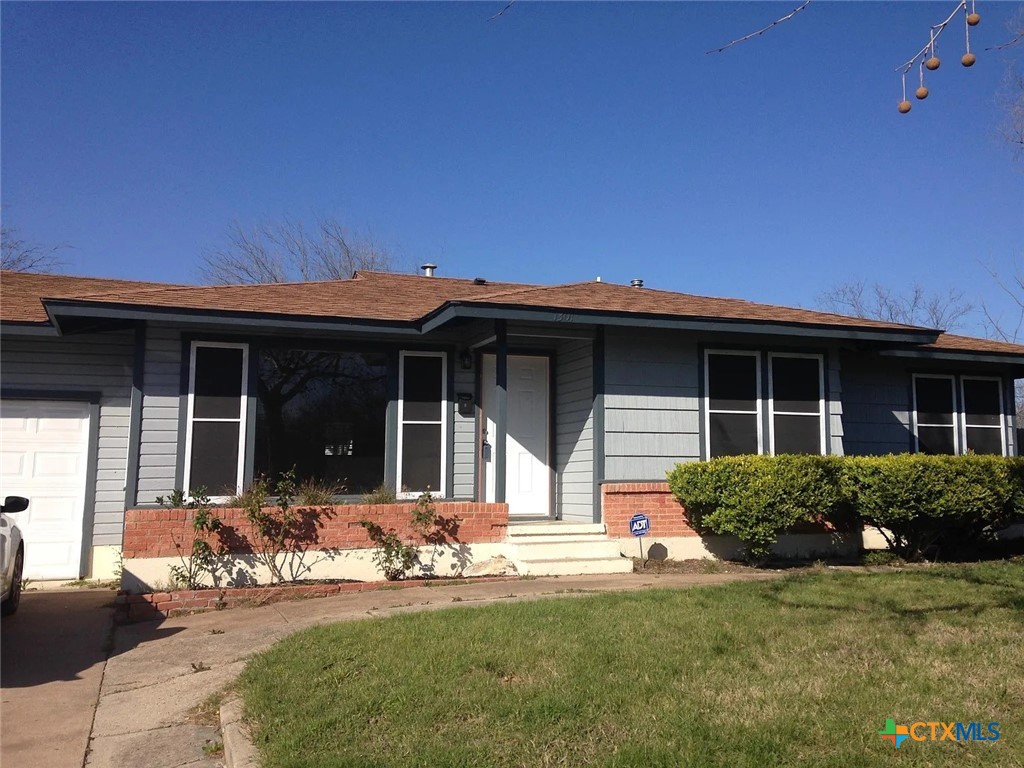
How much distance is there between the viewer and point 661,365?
11.4 meters

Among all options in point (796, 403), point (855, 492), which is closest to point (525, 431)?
Answer: point (796, 403)

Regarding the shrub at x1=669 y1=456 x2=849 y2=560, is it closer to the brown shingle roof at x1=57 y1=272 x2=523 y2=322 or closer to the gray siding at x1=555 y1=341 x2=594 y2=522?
the gray siding at x1=555 y1=341 x2=594 y2=522

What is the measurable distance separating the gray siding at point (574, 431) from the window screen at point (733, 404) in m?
1.71

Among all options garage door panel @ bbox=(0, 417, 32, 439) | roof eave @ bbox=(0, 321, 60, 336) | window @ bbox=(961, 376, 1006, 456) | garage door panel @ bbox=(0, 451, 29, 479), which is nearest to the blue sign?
window @ bbox=(961, 376, 1006, 456)

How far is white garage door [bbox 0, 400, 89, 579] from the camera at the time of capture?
10578 mm

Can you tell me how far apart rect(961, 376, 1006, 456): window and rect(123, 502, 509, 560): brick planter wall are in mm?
8673

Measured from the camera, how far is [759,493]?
33.1ft

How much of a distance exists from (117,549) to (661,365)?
7.36 meters

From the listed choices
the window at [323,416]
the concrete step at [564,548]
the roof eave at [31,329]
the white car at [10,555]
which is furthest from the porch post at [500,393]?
the roof eave at [31,329]

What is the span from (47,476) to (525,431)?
244 inches

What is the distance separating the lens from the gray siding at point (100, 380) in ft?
35.1

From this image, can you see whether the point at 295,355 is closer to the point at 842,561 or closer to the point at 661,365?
the point at 661,365

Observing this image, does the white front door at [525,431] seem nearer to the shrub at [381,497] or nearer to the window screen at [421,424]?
the window screen at [421,424]

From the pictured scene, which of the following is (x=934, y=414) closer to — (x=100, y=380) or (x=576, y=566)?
(x=576, y=566)
